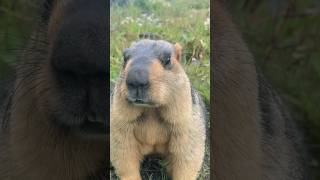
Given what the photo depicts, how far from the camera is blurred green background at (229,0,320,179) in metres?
1.64

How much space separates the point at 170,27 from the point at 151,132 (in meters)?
0.22

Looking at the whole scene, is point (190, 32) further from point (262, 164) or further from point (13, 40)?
point (13, 40)

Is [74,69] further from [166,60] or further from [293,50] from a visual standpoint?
[293,50]

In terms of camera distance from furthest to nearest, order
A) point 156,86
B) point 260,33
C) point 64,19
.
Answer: point 260,33 → point 64,19 → point 156,86

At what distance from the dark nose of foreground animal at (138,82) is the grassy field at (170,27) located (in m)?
0.04

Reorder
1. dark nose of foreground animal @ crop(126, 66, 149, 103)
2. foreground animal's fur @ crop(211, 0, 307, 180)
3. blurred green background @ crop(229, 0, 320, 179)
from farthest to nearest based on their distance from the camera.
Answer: blurred green background @ crop(229, 0, 320, 179) < foreground animal's fur @ crop(211, 0, 307, 180) < dark nose of foreground animal @ crop(126, 66, 149, 103)

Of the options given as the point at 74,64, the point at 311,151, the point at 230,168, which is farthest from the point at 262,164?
the point at 74,64

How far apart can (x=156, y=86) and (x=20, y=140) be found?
378 mm

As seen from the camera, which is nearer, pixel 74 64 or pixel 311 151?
pixel 74 64

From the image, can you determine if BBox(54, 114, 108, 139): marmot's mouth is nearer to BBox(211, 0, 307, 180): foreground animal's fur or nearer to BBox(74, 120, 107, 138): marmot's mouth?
BBox(74, 120, 107, 138): marmot's mouth

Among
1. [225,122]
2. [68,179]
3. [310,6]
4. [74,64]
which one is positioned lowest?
[68,179]

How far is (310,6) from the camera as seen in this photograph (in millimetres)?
1689

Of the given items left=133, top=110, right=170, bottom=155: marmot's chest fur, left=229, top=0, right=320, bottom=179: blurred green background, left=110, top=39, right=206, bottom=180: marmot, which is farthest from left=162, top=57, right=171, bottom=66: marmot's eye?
left=229, top=0, right=320, bottom=179: blurred green background

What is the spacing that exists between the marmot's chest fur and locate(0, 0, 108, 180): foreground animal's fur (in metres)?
0.09
